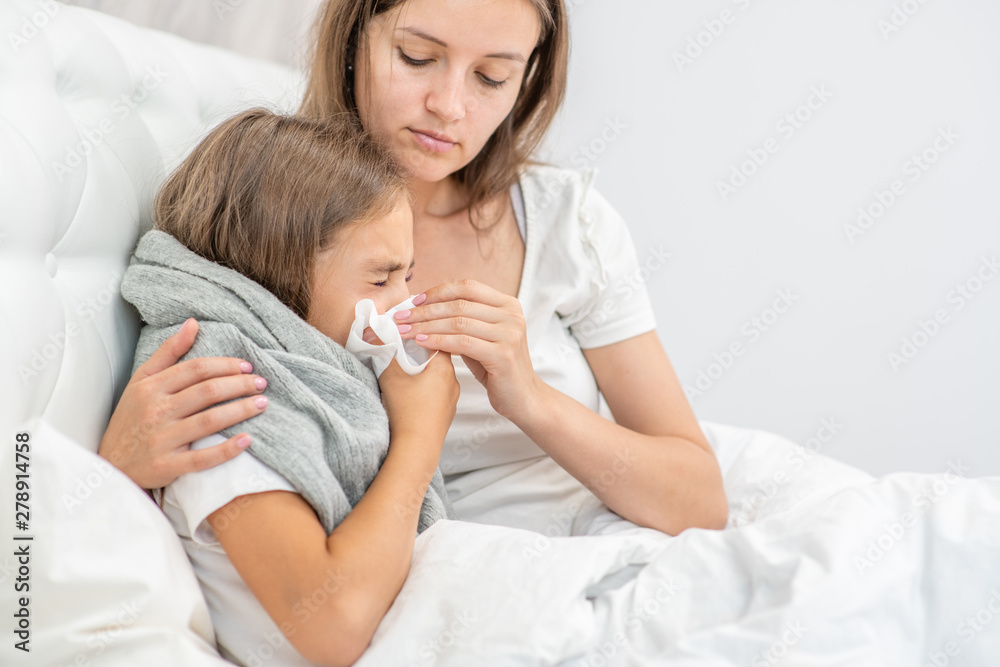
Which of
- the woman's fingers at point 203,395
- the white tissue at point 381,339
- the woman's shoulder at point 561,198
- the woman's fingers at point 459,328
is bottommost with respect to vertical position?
the woman's fingers at point 203,395

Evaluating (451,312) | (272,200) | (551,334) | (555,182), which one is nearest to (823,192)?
(555,182)

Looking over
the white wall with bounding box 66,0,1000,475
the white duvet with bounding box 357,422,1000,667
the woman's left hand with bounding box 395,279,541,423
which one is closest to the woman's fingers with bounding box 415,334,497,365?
the woman's left hand with bounding box 395,279,541,423

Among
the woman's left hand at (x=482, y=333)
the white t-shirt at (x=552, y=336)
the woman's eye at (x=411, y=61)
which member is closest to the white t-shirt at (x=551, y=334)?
the white t-shirt at (x=552, y=336)

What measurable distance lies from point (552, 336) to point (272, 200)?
1.86ft

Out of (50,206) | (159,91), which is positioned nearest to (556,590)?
(50,206)

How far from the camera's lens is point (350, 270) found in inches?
39.4

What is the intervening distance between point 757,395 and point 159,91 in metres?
1.99

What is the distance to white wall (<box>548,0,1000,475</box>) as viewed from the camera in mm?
2244

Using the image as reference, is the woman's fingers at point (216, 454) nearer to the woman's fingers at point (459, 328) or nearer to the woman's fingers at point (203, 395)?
the woman's fingers at point (203, 395)

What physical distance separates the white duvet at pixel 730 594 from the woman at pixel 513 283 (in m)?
0.25

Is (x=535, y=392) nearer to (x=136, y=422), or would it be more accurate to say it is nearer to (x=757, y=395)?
(x=136, y=422)

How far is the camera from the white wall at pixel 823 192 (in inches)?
88.4

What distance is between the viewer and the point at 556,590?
0.84 m

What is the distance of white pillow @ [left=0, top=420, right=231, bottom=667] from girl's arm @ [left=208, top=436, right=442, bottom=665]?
8 cm
